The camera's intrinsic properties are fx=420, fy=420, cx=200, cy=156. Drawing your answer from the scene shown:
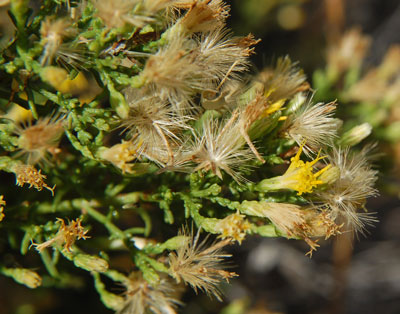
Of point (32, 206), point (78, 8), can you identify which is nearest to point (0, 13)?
point (78, 8)

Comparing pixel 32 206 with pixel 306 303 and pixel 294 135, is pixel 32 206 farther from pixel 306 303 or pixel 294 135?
pixel 306 303

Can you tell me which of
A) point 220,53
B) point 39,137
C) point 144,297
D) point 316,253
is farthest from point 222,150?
point 316,253

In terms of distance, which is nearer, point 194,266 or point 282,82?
point 194,266

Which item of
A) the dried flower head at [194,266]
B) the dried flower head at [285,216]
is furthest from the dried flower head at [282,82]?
the dried flower head at [194,266]

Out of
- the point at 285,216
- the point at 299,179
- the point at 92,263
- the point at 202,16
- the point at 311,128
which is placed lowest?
the point at 92,263

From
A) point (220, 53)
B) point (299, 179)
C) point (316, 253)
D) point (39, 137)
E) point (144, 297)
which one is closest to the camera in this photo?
point (39, 137)

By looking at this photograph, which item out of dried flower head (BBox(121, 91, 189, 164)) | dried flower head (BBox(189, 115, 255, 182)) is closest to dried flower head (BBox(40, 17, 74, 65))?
dried flower head (BBox(121, 91, 189, 164))

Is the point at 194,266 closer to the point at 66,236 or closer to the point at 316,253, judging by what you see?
the point at 66,236

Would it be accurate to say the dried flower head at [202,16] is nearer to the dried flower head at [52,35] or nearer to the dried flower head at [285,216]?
the dried flower head at [52,35]

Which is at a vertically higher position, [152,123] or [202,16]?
[202,16]
